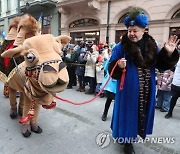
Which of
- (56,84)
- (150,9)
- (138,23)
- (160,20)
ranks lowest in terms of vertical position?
(56,84)

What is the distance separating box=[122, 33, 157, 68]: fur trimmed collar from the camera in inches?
93.4

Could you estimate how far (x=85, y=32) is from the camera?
535 inches

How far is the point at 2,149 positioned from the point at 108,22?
10516mm

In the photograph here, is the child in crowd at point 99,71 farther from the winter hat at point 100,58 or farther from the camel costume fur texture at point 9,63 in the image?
the camel costume fur texture at point 9,63

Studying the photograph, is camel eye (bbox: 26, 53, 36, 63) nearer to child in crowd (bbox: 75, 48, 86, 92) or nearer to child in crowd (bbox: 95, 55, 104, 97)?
child in crowd (bbox: 95, 55, 104, 97)

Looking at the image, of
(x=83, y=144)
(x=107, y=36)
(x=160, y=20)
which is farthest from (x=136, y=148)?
(x=107, y=36)

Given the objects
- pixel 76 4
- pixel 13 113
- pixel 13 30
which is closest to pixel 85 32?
pixel 76 4

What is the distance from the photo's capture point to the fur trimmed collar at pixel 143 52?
2.37 metres

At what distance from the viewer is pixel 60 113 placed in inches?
167

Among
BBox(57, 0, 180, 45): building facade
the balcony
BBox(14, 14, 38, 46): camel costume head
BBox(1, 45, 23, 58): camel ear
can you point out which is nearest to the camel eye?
BBox(1, 45, 23, 58): camel ear

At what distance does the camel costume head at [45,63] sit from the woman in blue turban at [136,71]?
2.54 feet

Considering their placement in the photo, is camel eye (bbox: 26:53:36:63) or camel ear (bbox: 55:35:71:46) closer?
camel eye (bbox: 26:53:36:63)

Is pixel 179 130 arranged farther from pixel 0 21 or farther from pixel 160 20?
pixel 0 21

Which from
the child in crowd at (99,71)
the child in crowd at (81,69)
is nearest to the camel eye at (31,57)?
the child in crowd at (99,71)
